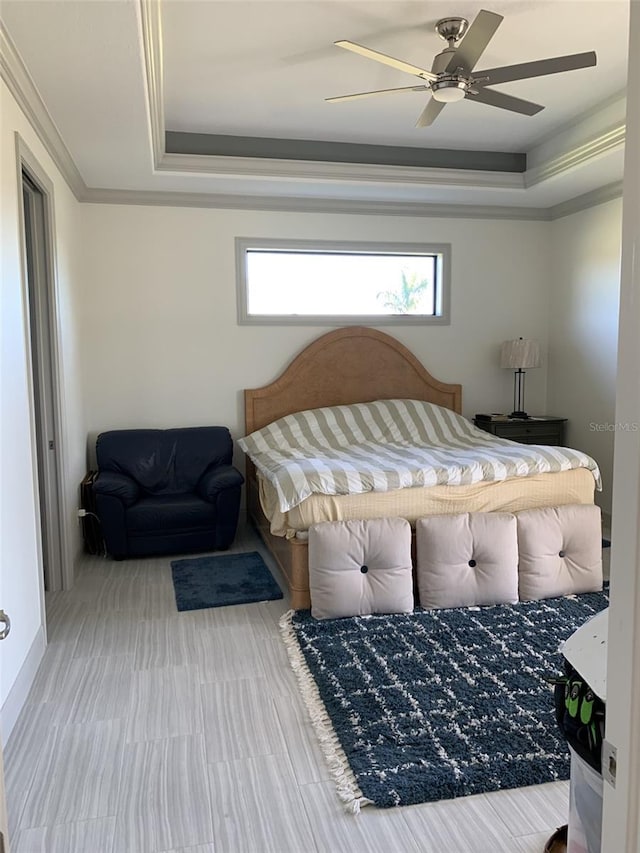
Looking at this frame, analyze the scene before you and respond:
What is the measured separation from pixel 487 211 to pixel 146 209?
2.84m

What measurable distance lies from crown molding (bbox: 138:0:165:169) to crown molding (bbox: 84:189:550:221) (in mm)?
1018

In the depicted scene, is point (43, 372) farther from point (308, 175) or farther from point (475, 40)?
point (475, 40)

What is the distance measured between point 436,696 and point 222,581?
1695 millimetres

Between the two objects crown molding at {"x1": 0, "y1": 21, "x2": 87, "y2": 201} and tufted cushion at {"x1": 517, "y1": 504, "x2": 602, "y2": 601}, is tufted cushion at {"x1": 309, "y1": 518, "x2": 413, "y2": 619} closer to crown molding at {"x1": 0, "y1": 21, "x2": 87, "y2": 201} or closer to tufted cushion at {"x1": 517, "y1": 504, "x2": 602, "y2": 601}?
tufted cushion at {"x1": 517, "y1": 504, "x2": 602, "y2": 601}

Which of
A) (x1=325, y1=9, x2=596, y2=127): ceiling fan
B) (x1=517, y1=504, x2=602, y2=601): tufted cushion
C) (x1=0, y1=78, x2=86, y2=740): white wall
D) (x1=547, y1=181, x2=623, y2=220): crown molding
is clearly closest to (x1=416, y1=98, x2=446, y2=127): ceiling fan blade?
(x1=325, y1=9, x2=596, y2=127): ceiling fan

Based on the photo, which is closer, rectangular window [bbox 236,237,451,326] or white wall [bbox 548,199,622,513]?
white wall [bbox 548,199,622,513]

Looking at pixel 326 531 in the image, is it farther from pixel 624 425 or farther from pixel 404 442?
pixel 624 425

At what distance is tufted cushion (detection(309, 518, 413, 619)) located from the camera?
10.4 ft

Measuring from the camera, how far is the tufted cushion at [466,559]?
130 inches

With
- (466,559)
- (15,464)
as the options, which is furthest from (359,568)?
(15,464)

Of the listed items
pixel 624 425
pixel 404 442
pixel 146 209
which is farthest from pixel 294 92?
pixel 624 425

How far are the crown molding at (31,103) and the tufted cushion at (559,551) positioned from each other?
10.4ft

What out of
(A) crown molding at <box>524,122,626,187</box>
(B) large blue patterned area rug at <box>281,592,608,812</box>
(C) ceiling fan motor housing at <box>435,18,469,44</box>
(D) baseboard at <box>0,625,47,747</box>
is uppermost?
(C) ceiling fan motor housing at <box>435,18,469,44</box>

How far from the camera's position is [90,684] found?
8.73ft
